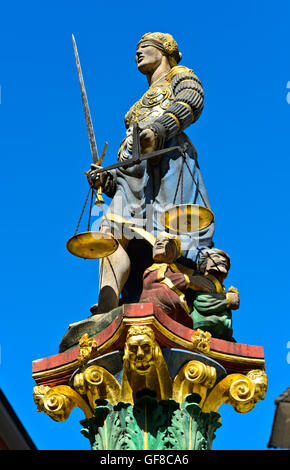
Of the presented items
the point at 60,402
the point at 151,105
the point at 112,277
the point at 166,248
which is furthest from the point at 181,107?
the point at 60,402

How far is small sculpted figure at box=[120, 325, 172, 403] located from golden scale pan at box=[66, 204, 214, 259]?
5.75 feet

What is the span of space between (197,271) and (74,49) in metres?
3.64

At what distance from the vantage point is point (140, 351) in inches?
583

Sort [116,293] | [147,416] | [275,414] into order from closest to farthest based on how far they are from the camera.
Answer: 1. [275,414]
2. [147,416]
3. [116,293]

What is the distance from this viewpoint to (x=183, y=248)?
16750 millimetres

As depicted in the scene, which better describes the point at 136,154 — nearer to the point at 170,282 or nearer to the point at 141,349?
the point at 170,282

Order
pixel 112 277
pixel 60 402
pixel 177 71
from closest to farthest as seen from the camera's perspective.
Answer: pixel 60 402, pixel 112 277, pixel 177 71

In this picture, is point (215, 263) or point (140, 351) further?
point (215, 263)

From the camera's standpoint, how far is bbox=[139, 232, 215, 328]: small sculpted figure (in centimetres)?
1562

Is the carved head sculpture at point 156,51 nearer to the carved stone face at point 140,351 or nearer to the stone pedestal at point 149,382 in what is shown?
the stone pedestal at point 149,382

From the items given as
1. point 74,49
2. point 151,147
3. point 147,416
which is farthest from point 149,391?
point 74,49

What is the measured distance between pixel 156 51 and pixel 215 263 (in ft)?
13.1

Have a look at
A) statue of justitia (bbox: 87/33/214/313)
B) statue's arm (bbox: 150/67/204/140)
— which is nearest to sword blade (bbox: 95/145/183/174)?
statue of justitia (bbox: 87/33/214/313)
